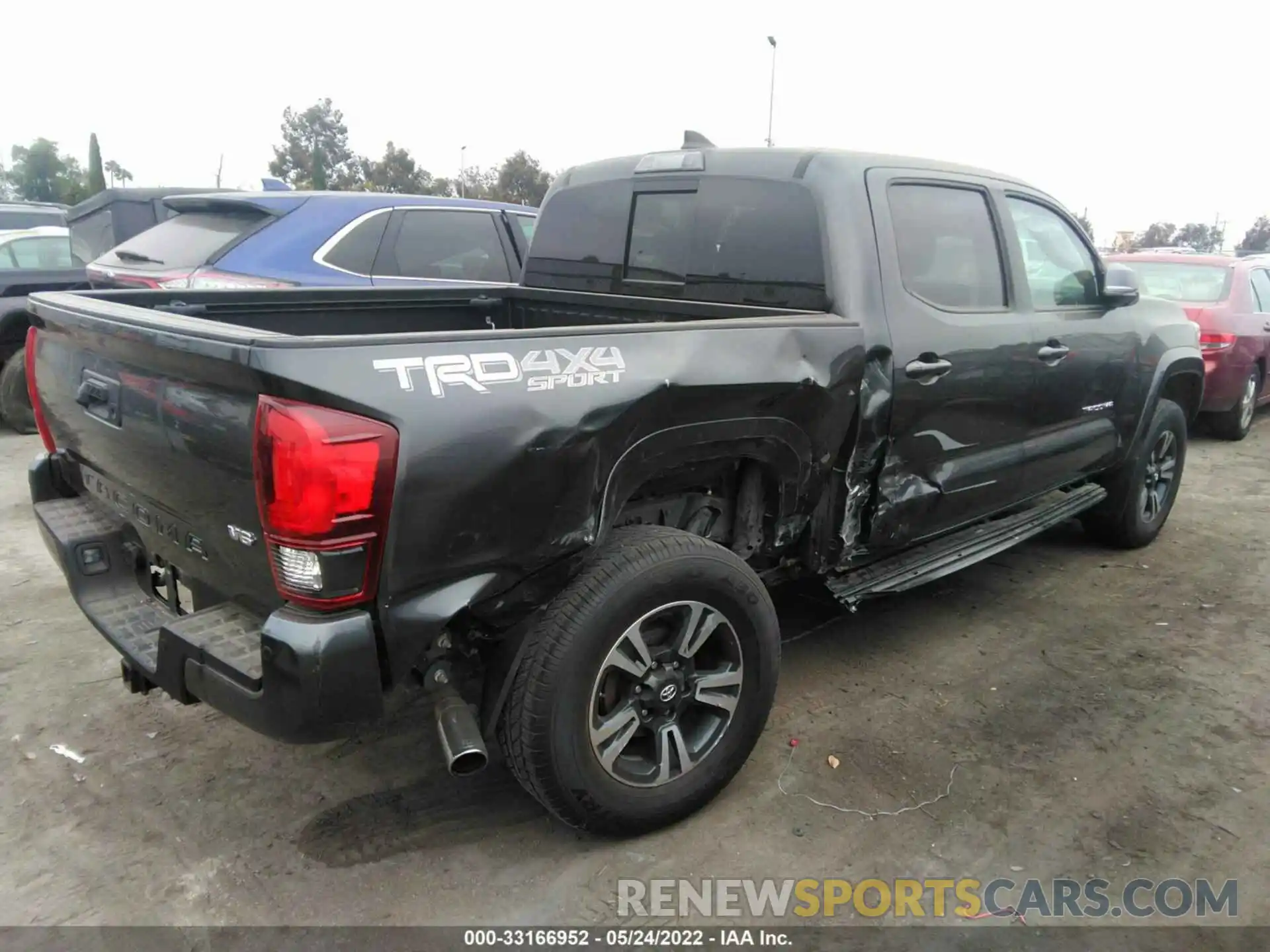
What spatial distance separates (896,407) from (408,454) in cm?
183

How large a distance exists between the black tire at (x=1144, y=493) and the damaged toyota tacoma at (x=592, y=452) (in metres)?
0.91

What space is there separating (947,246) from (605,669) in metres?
2.14

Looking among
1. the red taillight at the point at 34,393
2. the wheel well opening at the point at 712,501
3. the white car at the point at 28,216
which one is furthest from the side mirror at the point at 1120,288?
the white car at the point at 28,216

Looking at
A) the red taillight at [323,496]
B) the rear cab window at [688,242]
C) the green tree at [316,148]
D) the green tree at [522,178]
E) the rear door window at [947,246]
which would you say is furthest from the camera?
the green tree at [316,148]

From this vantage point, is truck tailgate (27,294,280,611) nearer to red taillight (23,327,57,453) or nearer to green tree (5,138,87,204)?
red taillight (23,327,57,453)

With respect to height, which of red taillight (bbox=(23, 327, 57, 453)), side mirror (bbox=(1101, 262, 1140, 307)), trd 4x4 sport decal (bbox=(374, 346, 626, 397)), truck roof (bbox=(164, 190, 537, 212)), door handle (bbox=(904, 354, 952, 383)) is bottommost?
red taillight (bbox=(23, 327, 57, 453))

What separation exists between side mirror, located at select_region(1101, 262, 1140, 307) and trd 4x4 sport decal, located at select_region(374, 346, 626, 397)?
115 inches

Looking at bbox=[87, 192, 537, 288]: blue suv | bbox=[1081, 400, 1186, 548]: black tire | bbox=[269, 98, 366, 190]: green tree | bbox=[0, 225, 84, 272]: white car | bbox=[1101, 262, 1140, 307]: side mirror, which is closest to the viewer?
bbox=[1101, 262, 1140, 307]: side mirror

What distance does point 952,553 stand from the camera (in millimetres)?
3816

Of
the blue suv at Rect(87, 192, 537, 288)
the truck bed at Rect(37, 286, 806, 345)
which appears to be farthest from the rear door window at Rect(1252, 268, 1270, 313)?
the truck bed at Rect(37, 286, 806, 345)

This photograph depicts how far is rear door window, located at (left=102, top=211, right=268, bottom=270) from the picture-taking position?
18.6ft

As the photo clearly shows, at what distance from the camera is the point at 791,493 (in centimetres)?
304

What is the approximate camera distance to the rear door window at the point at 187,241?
18.6 ft

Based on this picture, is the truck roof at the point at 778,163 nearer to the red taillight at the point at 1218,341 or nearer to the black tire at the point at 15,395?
the red taillight at the point at 1218,341
